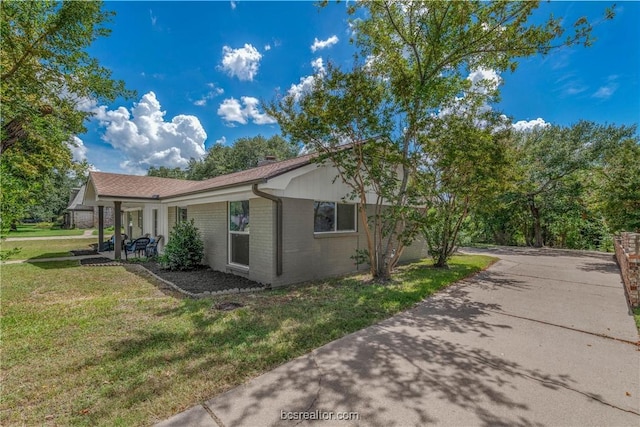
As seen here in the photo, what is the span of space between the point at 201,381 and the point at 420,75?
782 centimetres

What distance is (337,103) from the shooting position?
658 centimetres

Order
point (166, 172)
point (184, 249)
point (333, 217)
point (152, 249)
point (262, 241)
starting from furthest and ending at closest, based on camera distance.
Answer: point (166, 172), point (152, 249), point (184, 249), point (333, 217), point (262, 241)

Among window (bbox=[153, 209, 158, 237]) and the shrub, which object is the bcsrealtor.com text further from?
window (bbox=[153, 209, 158, 237])

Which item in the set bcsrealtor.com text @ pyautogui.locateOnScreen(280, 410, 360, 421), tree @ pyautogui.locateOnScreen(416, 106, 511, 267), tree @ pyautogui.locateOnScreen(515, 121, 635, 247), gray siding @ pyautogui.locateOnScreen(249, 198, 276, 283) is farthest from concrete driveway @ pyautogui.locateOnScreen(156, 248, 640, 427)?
tree @ pyautogui.locateOnScreen(515, 121, 635, 247)

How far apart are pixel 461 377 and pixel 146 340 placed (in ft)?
13.6

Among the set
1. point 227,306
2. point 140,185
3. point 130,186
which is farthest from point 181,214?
point 227,306

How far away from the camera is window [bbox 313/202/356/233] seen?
333 inches

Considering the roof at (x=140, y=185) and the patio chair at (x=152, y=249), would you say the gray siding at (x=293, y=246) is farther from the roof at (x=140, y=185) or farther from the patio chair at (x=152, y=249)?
the patio chair at (x=152, y=249)

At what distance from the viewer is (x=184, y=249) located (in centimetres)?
972

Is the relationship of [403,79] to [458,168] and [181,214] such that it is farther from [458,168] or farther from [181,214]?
[181,214]

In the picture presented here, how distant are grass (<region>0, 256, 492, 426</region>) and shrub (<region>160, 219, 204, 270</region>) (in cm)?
216

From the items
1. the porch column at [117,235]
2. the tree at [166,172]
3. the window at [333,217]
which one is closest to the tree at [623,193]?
the window at [333,217]

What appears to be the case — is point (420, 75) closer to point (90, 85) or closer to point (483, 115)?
point (483, 115)

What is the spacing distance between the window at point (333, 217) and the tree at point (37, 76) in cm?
591
